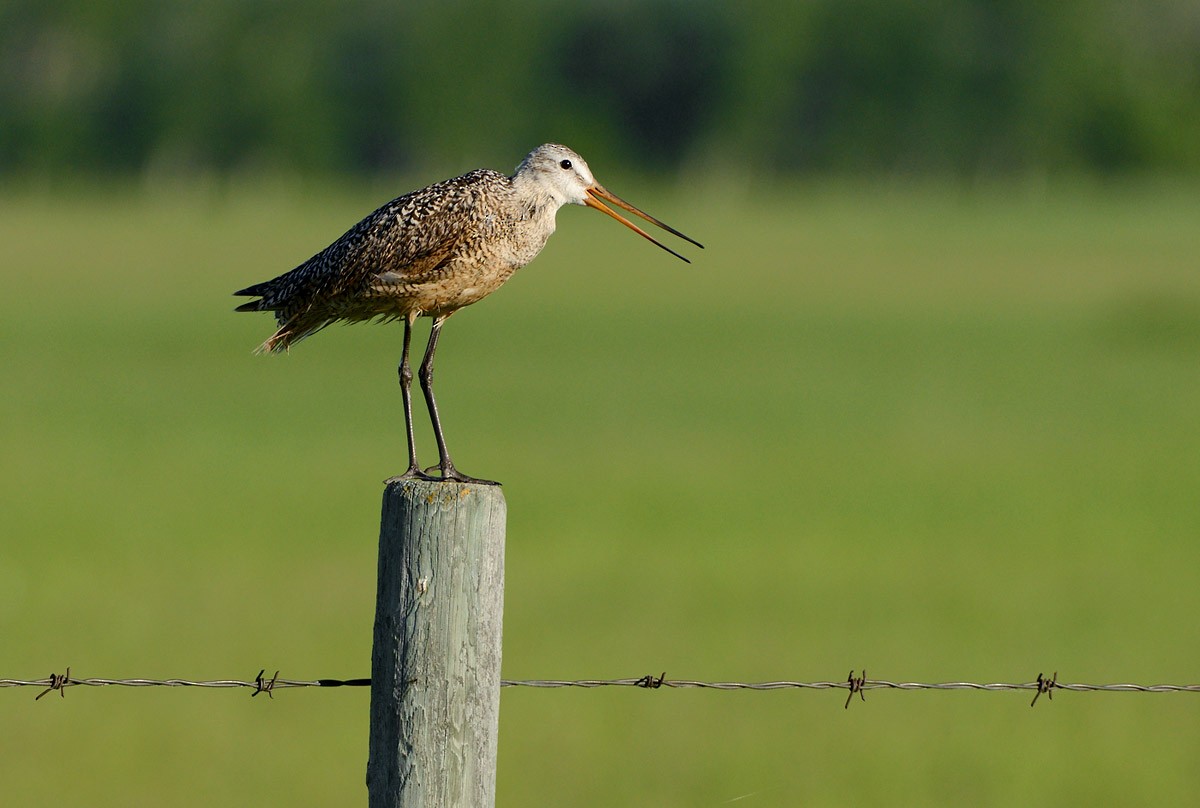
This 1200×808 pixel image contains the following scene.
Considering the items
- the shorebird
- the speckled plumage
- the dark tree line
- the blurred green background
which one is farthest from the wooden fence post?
the dark tree line

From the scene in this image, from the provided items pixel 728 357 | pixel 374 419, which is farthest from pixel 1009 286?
pixel 374 419

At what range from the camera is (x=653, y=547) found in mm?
16281

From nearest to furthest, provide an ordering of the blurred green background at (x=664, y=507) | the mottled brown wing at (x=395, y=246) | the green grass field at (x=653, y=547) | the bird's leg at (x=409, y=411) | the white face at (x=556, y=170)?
the bird's leg at (x=409, y=411) < the mottled brown wing at (x=395, y=246) < the white face at (x=556, y=170) < the green grass field at (x=653, y=547) < the blurred green background at (x=664, y=507)

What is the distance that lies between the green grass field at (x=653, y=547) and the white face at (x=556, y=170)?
164 inches

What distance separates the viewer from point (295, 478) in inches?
795

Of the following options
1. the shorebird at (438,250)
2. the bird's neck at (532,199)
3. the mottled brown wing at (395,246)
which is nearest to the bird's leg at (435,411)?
the shorebird at (438,250)

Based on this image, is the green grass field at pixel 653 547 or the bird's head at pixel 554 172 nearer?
the bird's head at pixel 554 172

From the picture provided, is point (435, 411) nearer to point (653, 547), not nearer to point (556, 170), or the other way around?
point (556, 170)

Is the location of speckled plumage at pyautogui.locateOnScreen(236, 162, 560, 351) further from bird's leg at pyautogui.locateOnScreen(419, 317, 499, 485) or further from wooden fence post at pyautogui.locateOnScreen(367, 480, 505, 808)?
wooden fence post at pyautogui.locateOnScreen(367, 480, 505, 808)

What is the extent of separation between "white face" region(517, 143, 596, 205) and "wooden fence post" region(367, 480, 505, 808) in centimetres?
154

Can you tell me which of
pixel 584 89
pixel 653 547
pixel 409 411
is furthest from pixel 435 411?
pixel 584 89

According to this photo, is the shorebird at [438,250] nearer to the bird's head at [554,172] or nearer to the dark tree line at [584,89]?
the bird's head at [554,172]

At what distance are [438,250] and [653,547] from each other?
11.4 metres

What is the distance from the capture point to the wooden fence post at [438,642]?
3.79 m
